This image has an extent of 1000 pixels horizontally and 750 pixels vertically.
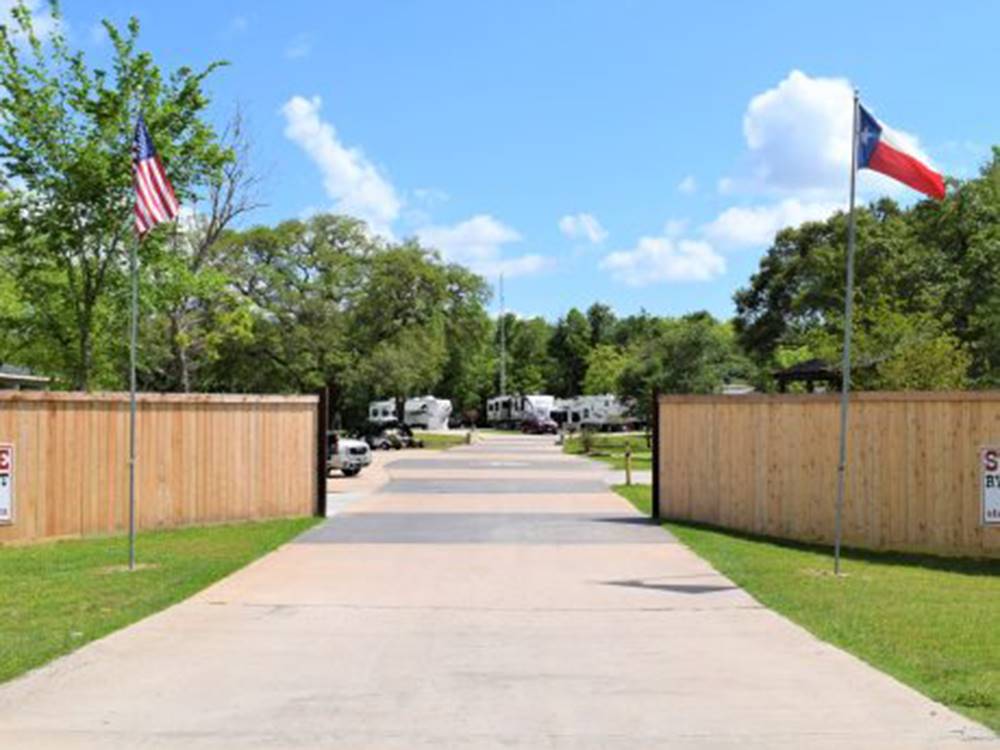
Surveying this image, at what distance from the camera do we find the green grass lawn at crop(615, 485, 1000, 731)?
7.61 meters

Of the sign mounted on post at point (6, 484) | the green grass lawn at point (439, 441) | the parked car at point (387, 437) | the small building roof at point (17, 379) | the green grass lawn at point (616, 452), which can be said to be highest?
the small building roof at point (17, 379)

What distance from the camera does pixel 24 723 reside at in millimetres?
6254

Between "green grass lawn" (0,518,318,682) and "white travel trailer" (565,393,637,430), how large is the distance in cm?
6326

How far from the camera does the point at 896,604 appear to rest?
1078 centimetres

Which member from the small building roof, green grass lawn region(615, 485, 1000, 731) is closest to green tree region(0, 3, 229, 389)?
the small building roof

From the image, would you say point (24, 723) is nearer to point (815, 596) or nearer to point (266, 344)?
point (815, 596)

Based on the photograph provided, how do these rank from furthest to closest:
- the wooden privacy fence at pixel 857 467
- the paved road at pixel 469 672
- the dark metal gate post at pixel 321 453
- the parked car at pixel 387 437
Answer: the parked car at pixel 387 437, the dark metal gate post at pixel 321 453, the wooden privacy fence at pixel 857 467, the paved road at pixel 469 672

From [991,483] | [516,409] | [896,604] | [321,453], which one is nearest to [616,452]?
[321,453]

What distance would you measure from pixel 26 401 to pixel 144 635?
7929mm

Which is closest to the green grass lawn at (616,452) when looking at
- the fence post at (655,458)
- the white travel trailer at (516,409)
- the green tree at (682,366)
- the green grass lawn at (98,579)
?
the green tree at (682,366)

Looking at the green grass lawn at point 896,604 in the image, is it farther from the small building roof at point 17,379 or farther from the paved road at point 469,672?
the small building roof at point 17,379

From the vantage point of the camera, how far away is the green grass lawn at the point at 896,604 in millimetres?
7613

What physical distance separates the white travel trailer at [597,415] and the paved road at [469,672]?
6679 centimetres

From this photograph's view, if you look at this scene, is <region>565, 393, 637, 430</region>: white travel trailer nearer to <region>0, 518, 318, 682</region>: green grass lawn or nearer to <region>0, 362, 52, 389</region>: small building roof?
<region>0, 362, 52, 389</region>: small building roof
